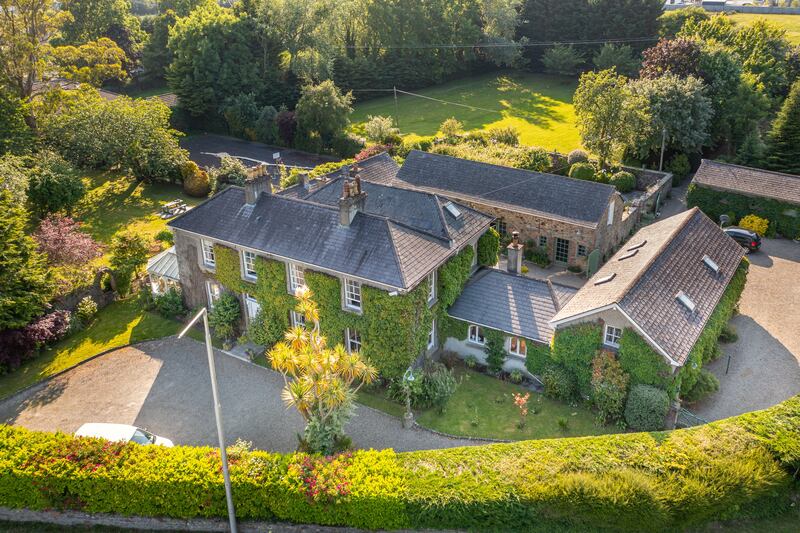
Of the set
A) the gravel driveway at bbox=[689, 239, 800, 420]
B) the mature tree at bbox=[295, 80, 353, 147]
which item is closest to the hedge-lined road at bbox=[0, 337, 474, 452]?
the gravel driveway at bbox=[689, 239, 800, 420]

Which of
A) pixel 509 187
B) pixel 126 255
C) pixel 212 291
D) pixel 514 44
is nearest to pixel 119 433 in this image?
pixel 212 291

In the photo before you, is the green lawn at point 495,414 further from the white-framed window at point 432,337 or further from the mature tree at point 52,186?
the mature tree at point 52,186

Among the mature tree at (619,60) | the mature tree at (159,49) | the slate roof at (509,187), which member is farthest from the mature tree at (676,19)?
the mature tree at (159,49)

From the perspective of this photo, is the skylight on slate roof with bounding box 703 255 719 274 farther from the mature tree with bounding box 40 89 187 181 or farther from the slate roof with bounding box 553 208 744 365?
the mature tree with bounding box 40 89 187 181

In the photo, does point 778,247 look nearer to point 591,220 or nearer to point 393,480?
point 591,220

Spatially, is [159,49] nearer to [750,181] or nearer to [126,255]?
[126,255]

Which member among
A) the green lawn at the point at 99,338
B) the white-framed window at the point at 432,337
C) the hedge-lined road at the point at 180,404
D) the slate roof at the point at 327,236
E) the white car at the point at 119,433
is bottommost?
the hedge-lined road at the point at 180,404
